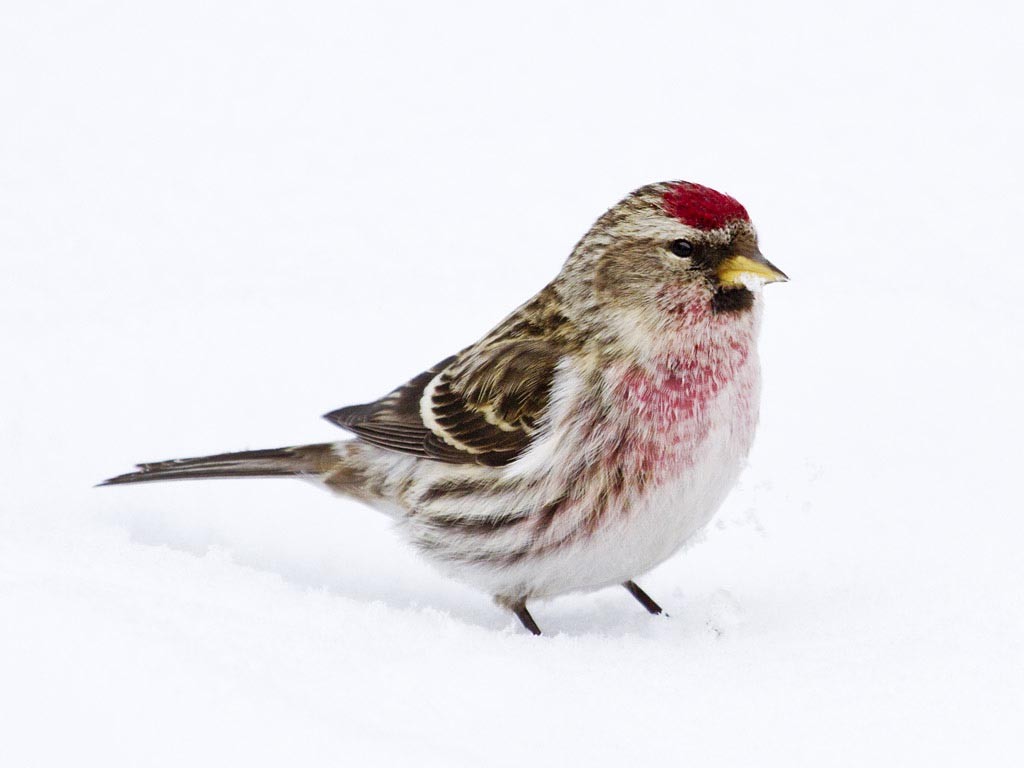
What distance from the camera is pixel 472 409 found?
4.76 meters

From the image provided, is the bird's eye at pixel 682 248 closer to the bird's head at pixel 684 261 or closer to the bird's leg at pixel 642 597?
the bird's head at pixel 684 261

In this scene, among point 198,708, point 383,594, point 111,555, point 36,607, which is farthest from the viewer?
point 383,594

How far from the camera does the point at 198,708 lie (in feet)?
11.1

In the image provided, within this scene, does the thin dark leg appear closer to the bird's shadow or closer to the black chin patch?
the bird's shadow

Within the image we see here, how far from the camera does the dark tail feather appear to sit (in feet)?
16.7

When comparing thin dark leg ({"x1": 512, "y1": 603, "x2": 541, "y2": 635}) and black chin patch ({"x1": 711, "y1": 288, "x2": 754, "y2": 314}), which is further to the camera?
thin dark leg ({"x1": 512, "y1": 603, "x2": 541, "y2": 635})

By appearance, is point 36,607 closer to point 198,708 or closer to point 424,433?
point 198,708

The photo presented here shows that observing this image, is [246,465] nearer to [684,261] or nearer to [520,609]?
[520,609]

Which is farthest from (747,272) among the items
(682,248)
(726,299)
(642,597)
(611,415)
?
(642,597)

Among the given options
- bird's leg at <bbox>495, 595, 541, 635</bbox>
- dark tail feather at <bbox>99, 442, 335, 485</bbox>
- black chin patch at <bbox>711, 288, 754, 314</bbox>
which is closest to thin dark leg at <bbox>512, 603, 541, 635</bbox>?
bird's leg at <bbox>495, 595, 541, 635</bbox>

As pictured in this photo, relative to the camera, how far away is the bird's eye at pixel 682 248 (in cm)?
446

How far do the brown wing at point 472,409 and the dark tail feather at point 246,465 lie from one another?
17 cm

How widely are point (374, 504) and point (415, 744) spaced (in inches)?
69.8

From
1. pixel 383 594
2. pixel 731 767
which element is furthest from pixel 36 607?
pixel 731 767
